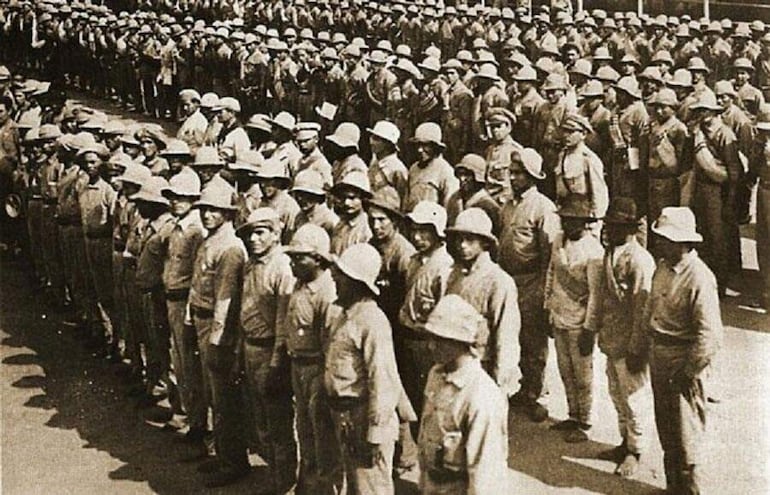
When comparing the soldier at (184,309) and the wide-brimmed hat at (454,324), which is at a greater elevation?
the wide-brimmed hat at (454,324)

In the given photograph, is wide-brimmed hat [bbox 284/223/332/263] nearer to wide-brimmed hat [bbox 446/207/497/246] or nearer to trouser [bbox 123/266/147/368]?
wide-brimmed hat [bbox 446/207/497/246]

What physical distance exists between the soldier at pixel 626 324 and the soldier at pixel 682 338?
→ 360 millimetres

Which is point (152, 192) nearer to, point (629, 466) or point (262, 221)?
point (262, 221)

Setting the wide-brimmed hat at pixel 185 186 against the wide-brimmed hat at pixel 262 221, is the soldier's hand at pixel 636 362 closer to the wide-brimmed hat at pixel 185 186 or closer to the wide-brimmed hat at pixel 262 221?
the wide-brimmed hat at pixel 262 221

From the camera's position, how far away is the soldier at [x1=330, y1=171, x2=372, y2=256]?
8.05 m

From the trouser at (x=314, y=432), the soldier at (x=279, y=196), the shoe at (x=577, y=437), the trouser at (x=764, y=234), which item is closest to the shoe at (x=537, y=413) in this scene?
the shoe at (x=577, y=437)

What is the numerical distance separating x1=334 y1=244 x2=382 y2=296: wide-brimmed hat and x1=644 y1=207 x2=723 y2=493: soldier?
80.0 inches

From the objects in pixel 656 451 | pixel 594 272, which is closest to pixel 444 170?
pixel 594 272

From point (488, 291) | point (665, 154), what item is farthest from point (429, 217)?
point (665, 154)

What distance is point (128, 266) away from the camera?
9352mm

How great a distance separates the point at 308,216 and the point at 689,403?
12.0 ft

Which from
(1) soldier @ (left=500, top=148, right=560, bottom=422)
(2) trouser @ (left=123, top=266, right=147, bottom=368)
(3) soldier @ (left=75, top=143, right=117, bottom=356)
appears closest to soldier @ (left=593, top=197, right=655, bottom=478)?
(1) soldier @ (left=500, top=148, right=560, bottom=422)

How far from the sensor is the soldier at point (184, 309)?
8336 millimetres

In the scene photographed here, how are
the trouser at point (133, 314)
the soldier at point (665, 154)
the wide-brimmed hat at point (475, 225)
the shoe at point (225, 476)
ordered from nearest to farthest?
the wide-brimmed hat at point (475, 225)
the shoe at point (225, 476)
the trouser at point (133, 314)
the soldier at point (665, 154)
